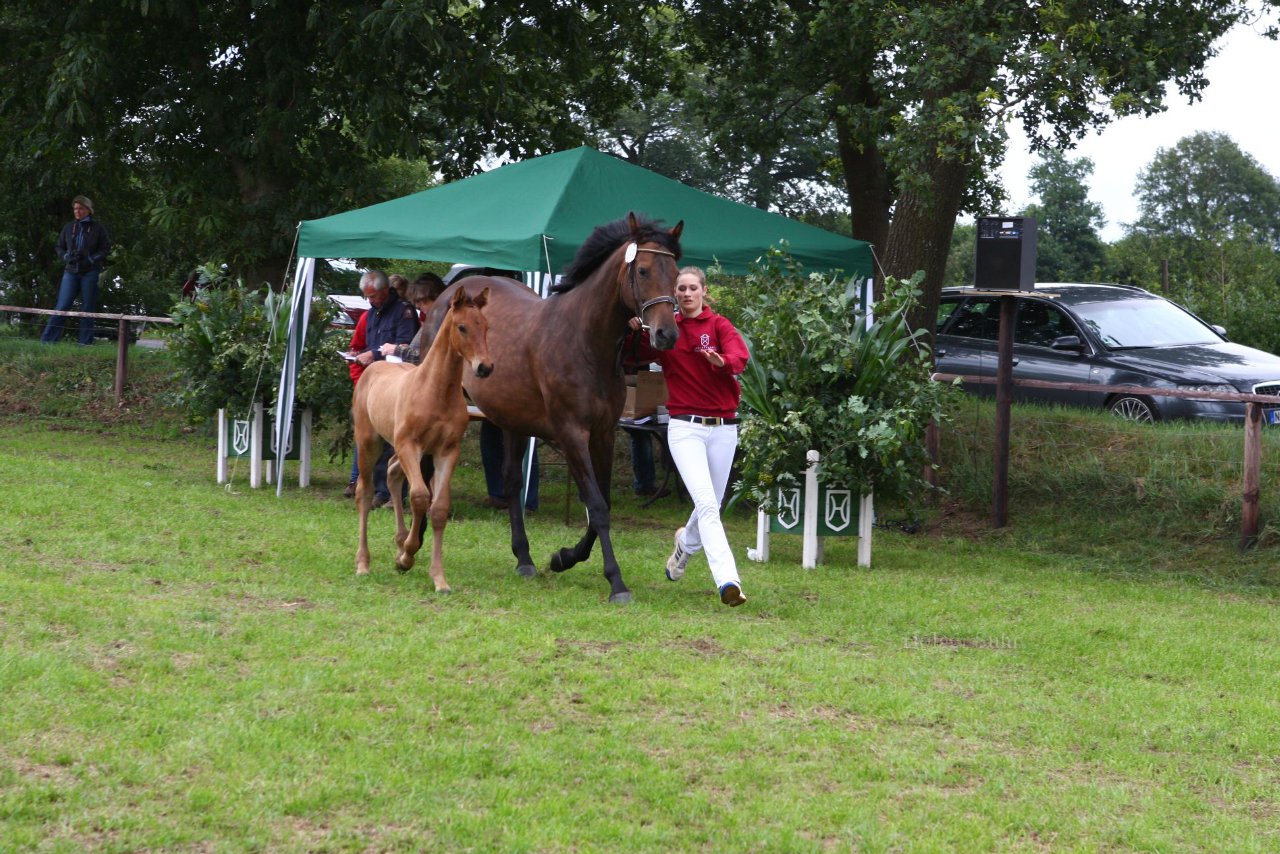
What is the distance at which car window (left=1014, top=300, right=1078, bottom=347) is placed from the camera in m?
15.2

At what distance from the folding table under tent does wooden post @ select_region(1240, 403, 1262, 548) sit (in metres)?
3.60

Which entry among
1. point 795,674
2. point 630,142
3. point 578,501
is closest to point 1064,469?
point 578,501

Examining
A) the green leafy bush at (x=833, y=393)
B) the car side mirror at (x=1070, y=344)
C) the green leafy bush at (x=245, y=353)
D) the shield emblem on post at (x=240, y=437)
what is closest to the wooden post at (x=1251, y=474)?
the green leafy bush at (x=833, y=393)

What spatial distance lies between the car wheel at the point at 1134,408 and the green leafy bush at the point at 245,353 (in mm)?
7288

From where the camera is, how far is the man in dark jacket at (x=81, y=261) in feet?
67.9

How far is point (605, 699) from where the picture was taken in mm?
6176

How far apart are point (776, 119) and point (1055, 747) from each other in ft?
44.5

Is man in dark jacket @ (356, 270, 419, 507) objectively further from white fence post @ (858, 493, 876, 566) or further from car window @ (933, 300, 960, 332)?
car window @ (933, 300, 960, 332)

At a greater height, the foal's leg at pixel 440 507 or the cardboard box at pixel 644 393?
the cardboard box at pixel 644 393

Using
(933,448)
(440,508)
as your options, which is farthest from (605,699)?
(933,448)

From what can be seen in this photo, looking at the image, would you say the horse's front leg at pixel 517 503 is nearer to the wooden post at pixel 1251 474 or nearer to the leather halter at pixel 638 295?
the leather halter at pixel 638 295

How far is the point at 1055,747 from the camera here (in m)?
5.84

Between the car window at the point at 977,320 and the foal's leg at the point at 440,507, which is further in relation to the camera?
the car window at the point at 977,320

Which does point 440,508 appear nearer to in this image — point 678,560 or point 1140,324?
point 678,560
